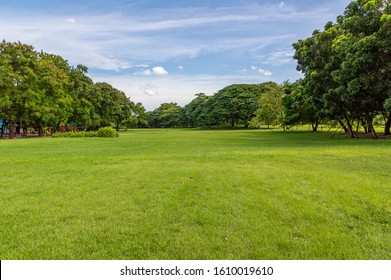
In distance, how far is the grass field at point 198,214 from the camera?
10.5ft

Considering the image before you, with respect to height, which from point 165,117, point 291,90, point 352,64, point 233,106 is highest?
point 291,90

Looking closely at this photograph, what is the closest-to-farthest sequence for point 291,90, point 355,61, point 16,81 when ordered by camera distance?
point 355,61, point 16,81, point 291,90

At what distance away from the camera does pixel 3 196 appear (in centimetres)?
542

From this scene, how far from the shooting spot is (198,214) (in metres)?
4.29

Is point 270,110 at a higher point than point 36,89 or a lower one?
lower

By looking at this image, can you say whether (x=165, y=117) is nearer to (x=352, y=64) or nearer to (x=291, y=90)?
(x=291, y=90)

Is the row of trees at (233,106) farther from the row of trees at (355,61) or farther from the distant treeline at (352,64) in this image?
the row of trees at (355,61)

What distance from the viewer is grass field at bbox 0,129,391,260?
10.5 ft

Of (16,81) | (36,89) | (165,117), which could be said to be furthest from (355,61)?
(165,117)

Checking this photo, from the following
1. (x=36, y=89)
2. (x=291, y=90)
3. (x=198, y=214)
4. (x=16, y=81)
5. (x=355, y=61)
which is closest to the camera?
(x=198, y=214)

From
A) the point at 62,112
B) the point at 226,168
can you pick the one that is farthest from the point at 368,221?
the point at 62,112

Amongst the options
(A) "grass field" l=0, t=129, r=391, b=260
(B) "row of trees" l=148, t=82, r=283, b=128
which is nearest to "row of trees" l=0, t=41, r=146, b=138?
(A) "grass field" l=0, t=129, r=391, b=260

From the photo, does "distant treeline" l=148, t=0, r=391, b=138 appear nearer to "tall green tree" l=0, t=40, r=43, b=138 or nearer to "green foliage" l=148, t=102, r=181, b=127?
"tall green tree" l=0, t=40, r=43, b=138

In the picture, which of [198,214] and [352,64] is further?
[352,64]
